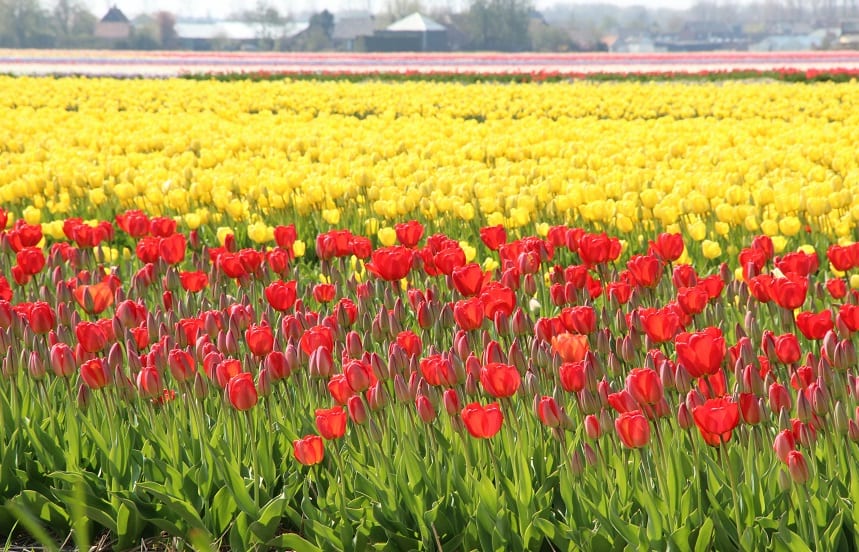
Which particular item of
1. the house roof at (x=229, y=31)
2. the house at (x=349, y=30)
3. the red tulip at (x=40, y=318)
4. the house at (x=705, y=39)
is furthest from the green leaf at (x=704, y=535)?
the house at (x=705, y=39)

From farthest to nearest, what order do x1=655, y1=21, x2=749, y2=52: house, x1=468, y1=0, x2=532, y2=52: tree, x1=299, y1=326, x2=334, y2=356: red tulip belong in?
1. x1=655, y1=21, x2=749, y2=52: house
2. x1=468, y1=0, x2=532, y2=52: tree
3. x1=299, y1=326, x2=334, y2=356: red tulip

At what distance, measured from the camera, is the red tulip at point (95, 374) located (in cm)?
300

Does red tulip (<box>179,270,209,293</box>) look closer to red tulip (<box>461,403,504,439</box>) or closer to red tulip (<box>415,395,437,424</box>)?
red tulip (<box>415,395,437,424</box>)

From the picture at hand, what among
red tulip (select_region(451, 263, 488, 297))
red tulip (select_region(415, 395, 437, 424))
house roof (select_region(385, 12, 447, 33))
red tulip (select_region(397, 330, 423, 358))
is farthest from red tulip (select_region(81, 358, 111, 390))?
house roof (select_region(385, 12, 447, 33))

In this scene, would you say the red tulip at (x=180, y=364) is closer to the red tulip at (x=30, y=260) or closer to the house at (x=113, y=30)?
the red tulip at (x=30, y=260)

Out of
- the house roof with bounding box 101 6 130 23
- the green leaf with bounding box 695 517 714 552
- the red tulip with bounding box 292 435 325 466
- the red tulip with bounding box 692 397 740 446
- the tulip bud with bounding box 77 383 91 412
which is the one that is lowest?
the green leaf with bounding box 695 517 714 552

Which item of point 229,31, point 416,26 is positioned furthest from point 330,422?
point 229,31

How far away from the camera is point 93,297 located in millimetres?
3736

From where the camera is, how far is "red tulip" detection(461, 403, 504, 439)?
8.10 feet

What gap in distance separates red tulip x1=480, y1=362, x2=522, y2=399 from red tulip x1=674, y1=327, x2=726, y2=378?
0.40m

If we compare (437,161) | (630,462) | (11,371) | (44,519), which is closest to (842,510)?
(630,462)

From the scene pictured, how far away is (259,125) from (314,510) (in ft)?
34.8

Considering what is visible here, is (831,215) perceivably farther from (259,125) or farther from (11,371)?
(259,125)

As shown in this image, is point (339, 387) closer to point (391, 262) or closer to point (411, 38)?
point (391, 262)
